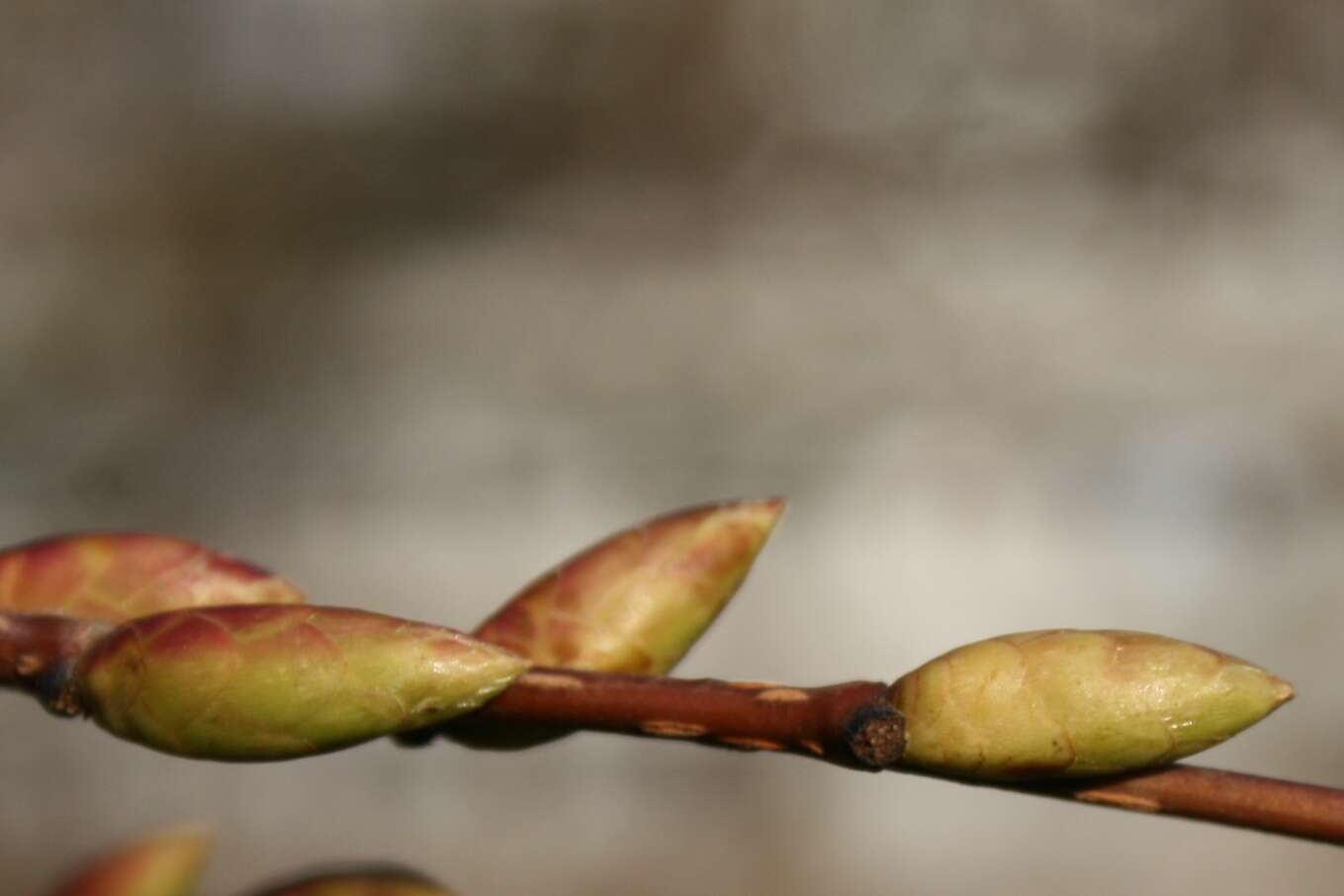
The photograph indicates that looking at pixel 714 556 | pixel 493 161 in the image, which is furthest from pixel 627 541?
pixel 493 161

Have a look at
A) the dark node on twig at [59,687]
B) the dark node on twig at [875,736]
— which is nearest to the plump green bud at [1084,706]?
the dark node on twig at [875,736]

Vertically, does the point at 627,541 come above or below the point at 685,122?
below

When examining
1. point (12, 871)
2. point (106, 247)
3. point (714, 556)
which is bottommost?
point (12, 871)

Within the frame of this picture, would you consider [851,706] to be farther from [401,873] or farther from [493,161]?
[493,161]

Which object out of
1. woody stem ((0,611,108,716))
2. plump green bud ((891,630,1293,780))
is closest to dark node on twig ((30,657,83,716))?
woody stem ((0,611,108,716))

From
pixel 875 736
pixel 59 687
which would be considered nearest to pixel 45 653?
pixel 59 687

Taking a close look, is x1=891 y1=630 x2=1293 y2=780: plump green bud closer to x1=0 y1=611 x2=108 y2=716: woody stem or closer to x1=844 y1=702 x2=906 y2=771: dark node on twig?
x1=844 y1=702 x2=906 y2=771: dark node on twig

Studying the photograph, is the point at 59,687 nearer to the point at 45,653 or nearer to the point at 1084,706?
the point at 45,653
